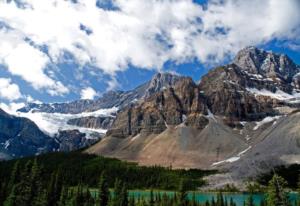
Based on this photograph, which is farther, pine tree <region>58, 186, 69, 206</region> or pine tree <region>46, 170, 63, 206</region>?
pine tree <region>46, 170, 63, 206</region>

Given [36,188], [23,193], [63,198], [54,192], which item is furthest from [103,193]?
[54,192]

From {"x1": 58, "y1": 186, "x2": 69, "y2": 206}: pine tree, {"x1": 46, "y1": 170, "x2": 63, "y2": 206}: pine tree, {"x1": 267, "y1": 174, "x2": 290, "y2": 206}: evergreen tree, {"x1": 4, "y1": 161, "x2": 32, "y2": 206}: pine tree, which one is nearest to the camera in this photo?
{"x1": 267, "y1": 174, "x2": 290, "y2": 206}: evergreen tree

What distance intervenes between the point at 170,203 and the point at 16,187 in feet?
200

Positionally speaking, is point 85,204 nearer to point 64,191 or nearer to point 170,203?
point 64,191

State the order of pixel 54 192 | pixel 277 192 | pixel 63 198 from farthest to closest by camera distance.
Answer: pixel 54 192, pixel 63 198, pixel 277 192

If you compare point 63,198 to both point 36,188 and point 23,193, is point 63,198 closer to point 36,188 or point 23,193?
point 36,188

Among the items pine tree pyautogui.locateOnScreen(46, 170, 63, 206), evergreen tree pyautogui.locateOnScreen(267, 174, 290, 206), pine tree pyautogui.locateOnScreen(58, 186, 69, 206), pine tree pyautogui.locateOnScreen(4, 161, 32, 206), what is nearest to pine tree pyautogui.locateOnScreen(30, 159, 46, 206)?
pine tree pyautogui.locateOnScreen(4, 161, 32, 206)

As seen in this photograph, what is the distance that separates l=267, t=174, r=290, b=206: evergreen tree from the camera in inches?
2156

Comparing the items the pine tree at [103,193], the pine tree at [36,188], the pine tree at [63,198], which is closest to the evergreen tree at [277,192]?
the pine tree at [103,193]

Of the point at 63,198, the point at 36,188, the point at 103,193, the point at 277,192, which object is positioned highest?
the point at 36,188

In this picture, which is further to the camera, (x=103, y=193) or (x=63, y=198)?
(x=63, y=198)

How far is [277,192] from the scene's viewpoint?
55281 millimetres

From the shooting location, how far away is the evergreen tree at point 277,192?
180 ft

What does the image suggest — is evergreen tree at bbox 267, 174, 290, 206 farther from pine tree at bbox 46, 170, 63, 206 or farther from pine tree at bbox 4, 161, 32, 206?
pine tree at bbox 46, 170, 63, 206
